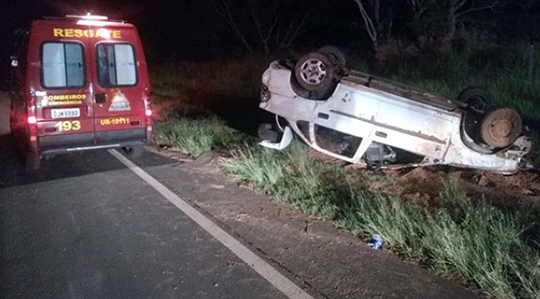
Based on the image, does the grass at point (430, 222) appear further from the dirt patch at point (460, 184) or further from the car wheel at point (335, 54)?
the car wheel at point (335, 54)

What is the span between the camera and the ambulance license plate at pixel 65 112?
7464mm

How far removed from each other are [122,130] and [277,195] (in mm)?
3087

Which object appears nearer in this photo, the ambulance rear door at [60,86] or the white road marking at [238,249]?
the white road marking at [238,249]

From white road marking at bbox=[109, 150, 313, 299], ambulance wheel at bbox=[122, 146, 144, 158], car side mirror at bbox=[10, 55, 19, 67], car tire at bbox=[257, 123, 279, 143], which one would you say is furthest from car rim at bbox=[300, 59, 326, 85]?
car side mirror at bbox=[10, 55, 19, 67]

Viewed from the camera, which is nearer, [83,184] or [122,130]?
[83,184]

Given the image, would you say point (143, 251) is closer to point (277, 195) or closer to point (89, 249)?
point (89, 249)

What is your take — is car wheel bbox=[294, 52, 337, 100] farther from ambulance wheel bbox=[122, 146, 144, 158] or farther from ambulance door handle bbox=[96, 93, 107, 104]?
ambulance wheel bbox=[122, 146, 144, 158]

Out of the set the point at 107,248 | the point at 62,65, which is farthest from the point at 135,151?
the point at 107,248

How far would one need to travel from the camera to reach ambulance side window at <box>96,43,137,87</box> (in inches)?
305

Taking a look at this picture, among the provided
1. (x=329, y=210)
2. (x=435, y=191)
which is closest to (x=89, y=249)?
(x=329, y=210)

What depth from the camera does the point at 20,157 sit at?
9.06 m

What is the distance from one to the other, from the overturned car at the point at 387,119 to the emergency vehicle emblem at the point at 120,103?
7.71 ft

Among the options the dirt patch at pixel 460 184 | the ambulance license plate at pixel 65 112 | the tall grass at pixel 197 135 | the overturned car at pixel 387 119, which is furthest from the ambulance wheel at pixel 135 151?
the dirt patch at pixel 460 184

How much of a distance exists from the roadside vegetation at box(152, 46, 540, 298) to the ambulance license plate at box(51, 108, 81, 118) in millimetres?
2198
